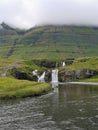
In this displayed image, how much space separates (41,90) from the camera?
123188 mm

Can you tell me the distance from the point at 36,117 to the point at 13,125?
9.16 meters

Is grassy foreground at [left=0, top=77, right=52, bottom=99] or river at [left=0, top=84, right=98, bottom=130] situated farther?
grassy foreground at [left=0, top=77, right=52, bottom=99]

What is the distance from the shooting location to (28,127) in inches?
2461

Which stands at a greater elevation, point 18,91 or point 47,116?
point 18,91

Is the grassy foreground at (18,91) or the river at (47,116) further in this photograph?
the grassy foreground at (18,91)

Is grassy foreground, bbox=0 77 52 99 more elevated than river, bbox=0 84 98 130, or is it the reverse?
grassy foreground, bbox=0 77 52 99

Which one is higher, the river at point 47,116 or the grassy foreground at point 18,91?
the grassy foreground at point 18,91

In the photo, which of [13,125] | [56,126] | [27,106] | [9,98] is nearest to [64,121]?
[56,126]

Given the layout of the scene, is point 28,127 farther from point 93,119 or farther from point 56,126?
point 93,119

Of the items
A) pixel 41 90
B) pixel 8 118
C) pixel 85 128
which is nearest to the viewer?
pixel 85 128

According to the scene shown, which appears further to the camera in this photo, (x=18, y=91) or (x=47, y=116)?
(x=18, y=91)

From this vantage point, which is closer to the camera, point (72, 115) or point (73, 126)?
point (73, 126)

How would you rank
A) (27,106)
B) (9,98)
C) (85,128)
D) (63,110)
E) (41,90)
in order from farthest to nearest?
(41,90)
(9,98)
(27,106)
(63,110)
(85,128)

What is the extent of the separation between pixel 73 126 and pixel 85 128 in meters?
2.77
